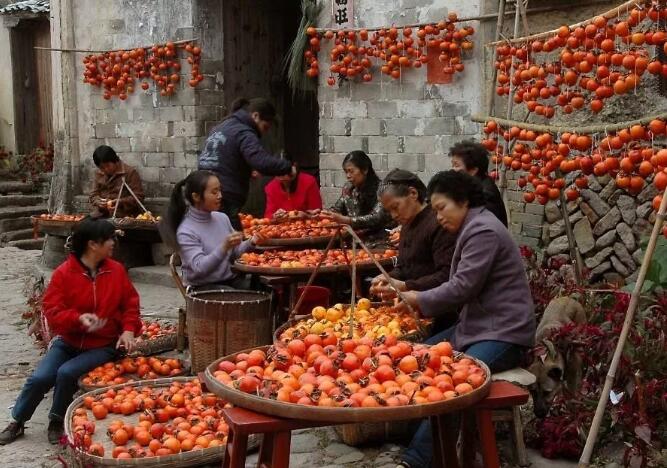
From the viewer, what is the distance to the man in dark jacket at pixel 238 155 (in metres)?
7.45

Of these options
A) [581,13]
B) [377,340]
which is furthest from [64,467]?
[581,13]

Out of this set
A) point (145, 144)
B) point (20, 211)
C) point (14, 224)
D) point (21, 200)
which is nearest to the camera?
point (145, 144)

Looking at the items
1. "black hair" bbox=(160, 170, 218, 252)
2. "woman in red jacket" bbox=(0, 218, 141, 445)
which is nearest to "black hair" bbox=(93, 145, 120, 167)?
"black hair" bbox=(160, 170, 218, 252)

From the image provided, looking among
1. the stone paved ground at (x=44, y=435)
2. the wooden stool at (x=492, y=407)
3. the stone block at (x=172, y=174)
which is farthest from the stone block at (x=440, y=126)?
the wooden stool at (x=492, y=407)

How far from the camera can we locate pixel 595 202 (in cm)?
712

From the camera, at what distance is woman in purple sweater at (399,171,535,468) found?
4281 mm

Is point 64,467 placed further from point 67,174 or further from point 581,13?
point 67,174

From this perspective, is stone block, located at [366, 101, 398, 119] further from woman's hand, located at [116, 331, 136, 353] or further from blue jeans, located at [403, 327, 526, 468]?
blue jeans, located at [403, 327, 526, 468]

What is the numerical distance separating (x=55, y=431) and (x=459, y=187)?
2.90 metres

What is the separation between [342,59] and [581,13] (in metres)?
2.71

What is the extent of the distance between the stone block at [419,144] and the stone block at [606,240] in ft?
6.93

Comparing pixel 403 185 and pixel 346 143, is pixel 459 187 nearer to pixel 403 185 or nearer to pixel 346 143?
pixel 403 185

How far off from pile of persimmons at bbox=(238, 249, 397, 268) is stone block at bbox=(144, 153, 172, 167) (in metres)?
4.26

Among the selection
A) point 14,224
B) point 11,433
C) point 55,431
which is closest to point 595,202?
point 55,431
